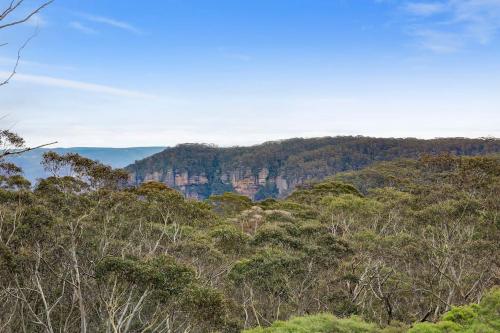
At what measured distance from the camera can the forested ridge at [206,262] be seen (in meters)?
15.2

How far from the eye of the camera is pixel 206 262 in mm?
24109

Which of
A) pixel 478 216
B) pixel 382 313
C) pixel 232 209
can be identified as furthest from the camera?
pixel 232 209

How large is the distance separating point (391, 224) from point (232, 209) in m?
20.4

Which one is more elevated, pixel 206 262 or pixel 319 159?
pixel 319 159

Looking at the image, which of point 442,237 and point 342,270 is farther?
point 442,237

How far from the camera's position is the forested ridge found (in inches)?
598

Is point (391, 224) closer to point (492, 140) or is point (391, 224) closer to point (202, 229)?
point (202, 229)

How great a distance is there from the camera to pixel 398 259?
84.2ft

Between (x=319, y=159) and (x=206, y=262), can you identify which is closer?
(x=206, y=262)

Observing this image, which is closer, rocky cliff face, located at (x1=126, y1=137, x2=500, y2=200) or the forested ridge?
the forested ridge

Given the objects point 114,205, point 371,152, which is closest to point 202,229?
point 114,205

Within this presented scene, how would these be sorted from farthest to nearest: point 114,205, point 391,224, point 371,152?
point 371,152
point 391,224
point 114,205

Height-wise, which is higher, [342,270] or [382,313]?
[342,270]

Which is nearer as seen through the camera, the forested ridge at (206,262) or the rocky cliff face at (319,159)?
the forested ridge at (206,262)
